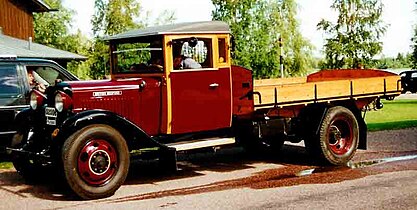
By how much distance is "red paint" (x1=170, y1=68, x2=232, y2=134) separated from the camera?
9.19 meters

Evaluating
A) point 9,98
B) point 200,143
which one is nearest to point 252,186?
point 200,143

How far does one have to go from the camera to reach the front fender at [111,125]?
8008 mm

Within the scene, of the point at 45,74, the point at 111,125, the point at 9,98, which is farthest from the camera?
the point at 45,74

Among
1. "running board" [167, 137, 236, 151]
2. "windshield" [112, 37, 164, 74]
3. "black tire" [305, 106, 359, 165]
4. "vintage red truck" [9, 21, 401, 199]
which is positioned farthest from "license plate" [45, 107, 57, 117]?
"black tire" [305, 106, 359, 165]

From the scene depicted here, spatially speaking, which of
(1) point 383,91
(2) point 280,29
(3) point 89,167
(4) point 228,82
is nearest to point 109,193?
(3) point 89,167

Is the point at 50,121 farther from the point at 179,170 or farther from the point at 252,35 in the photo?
the point at 252,35

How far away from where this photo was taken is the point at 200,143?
9258mm

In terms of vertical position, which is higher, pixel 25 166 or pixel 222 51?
pixel 222 51

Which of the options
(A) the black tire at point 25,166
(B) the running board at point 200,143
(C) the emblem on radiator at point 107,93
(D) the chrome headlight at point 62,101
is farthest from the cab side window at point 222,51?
(A) the black tire at point 25,166

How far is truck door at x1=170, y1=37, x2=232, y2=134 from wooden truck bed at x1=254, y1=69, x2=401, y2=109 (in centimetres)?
54

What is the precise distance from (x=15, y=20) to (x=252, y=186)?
2414 centimetres

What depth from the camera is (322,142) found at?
413 inches

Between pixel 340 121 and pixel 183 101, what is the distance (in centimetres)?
323

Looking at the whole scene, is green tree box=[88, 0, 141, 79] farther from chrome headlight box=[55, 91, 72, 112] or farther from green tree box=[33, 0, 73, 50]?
chrome headlight box=[55, 91, 72, 112]
